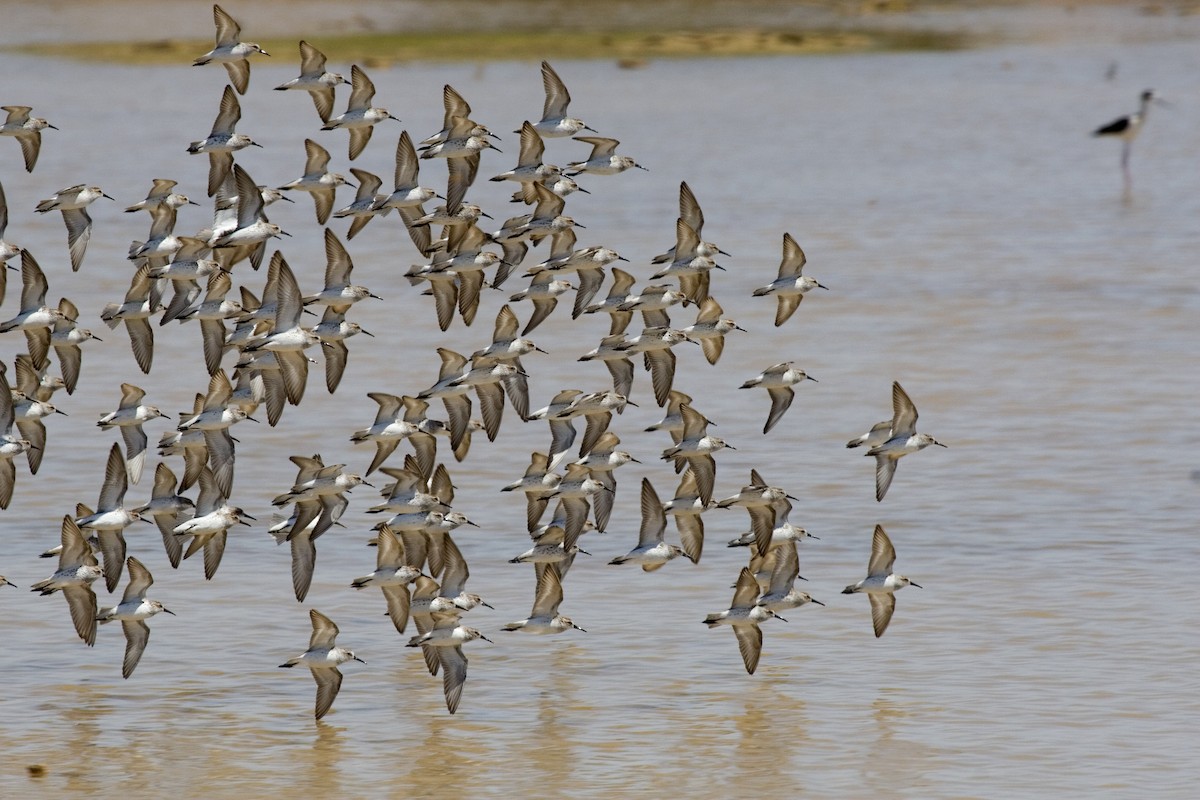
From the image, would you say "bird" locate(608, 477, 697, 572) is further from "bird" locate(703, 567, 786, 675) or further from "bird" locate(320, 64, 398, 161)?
"bird" locate(320, 64, 398, 161)

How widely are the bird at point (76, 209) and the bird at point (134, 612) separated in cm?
272

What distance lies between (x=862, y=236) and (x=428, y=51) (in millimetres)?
40400

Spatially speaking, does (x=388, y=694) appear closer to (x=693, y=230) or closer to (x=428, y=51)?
(x=693, y=230)

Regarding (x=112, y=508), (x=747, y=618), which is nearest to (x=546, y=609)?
(x=747, y=618)

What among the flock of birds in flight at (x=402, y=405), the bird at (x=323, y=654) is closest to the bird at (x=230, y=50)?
the flock of birds in flight at (x=402, y=405)

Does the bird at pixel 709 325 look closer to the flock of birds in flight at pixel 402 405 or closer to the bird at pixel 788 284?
the flock of birds in flight at pixel 402 405

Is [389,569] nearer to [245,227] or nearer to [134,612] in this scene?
[134,612]

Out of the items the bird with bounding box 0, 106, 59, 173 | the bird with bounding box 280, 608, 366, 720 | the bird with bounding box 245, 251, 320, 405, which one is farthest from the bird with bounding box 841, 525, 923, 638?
the bird with bounding box 0, 106, 59, 173

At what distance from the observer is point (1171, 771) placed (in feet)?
42.2

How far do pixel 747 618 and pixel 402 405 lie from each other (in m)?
2.84

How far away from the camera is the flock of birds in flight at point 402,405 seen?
46.1 feet

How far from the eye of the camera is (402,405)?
1482cm

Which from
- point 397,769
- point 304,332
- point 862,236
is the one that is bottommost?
point 397,769

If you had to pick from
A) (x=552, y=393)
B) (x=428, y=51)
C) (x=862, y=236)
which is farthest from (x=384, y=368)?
(x=428, y=51)
